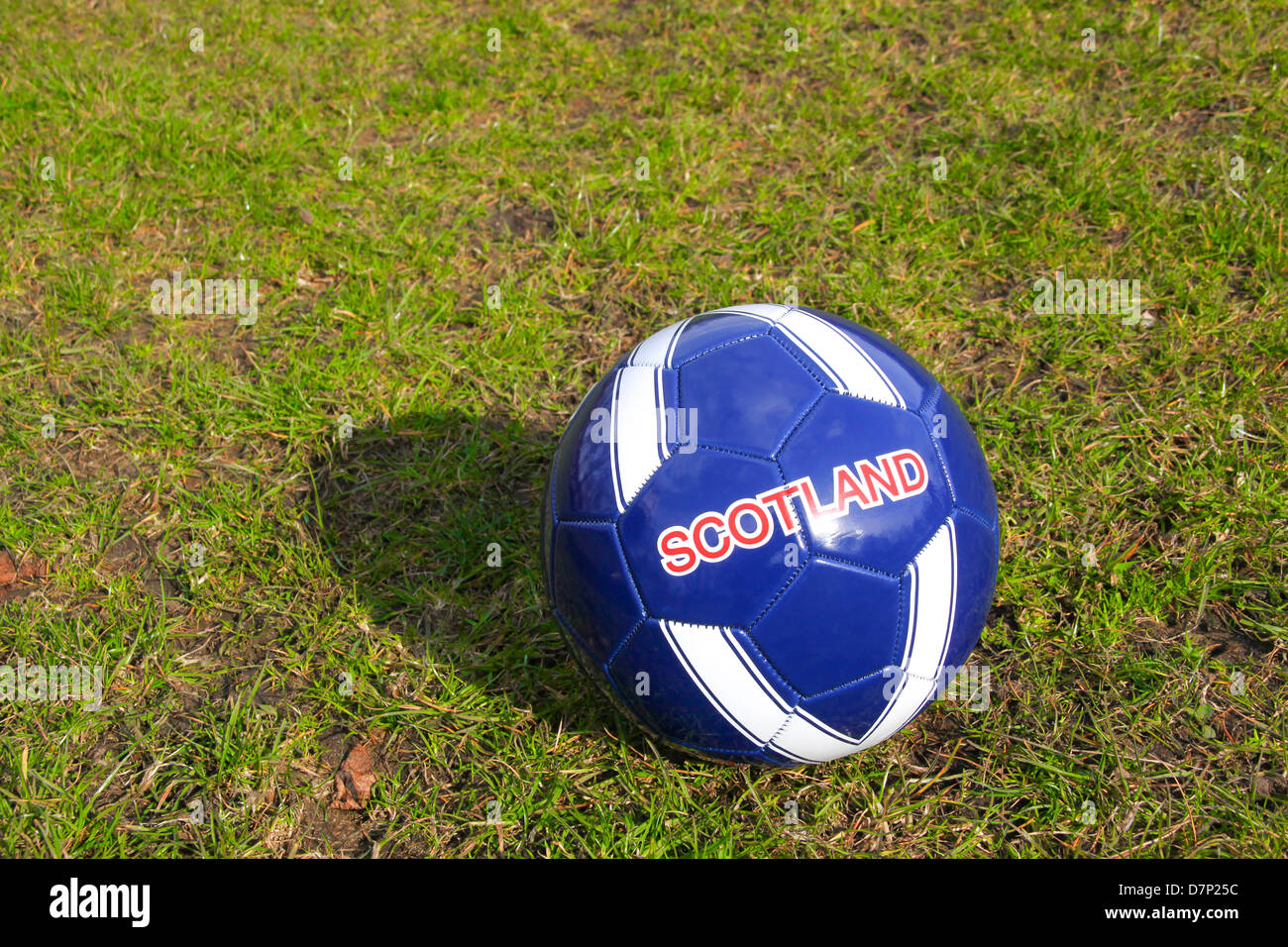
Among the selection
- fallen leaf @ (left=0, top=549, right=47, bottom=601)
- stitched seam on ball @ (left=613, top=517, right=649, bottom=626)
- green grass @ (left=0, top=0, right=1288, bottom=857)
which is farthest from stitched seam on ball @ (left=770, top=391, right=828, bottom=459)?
fallen leaf @ (left=0, top=549, right=47, bottom=601)

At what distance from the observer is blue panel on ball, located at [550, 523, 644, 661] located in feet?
7.53

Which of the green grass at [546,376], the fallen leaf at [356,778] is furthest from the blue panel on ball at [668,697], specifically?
the fallen leaf at [356,778]

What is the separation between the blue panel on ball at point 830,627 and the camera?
2188 mm

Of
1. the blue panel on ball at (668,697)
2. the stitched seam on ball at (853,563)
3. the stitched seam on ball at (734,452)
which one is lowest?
the blue panel on ball at (668,697)

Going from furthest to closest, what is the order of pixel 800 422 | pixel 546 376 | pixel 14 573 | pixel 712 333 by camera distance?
pixel 546 376 → pixel 14 573 → pixel 712 333 → pixel 800 422

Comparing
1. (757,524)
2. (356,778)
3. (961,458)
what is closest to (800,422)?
(757,524)

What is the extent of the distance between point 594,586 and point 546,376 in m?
1.62

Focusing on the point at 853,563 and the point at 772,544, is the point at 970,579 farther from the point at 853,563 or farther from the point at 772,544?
the point at 772,544

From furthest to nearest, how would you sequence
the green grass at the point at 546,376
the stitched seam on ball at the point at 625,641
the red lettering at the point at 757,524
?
the green grass at the point at 546,376, the stitched seam on ball at the point at 625,641, the red lettering at the point at 757,524

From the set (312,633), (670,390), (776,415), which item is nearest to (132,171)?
(312,633)

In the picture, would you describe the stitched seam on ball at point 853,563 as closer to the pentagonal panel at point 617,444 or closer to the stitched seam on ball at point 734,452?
the stitched seam on ball at point 734,452

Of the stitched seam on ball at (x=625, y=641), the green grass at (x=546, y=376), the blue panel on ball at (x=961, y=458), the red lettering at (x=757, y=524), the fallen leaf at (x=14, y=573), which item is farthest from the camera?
the fallen leaf at (x=14, y=573)

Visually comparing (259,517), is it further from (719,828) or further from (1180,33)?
(1180,33)

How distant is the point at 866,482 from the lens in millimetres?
2230
